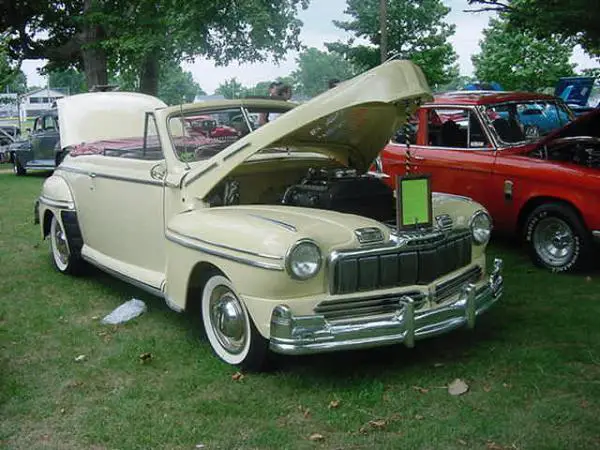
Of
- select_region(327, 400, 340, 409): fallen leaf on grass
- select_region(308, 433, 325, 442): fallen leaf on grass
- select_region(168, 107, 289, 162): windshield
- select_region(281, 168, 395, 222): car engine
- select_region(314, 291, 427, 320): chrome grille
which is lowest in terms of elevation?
select_region(308, 433, 325, 442): fallen leaf on grass

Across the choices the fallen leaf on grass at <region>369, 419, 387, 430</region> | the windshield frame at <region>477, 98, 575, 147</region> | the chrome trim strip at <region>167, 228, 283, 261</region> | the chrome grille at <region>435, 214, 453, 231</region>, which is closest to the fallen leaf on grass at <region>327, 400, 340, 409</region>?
the fallen leaf on grass at <region>369, 419, 387, 430</region>

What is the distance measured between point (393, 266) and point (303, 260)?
57 cm

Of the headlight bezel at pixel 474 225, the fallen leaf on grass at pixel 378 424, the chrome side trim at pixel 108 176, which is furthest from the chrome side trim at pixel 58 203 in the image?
the fallen leaf on grass at pixel 378 424

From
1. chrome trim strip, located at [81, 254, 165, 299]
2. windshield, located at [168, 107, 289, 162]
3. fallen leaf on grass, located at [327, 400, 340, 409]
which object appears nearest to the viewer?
fallen leaf on grass, located at [327, 400, 340, 409]

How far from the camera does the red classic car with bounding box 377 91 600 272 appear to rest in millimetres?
6414

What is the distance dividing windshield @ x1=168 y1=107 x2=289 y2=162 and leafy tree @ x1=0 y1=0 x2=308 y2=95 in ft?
48.6

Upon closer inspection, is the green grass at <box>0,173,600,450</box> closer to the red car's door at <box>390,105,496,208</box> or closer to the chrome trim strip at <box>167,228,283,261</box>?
the chrome trim strip at <box>167,228,283,261</box>

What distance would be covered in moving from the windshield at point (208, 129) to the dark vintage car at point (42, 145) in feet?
38.8

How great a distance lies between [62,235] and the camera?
6.91 meters

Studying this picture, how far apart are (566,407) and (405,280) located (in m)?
1.11

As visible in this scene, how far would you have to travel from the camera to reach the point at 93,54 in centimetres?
2127

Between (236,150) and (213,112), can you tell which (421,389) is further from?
(213,112)

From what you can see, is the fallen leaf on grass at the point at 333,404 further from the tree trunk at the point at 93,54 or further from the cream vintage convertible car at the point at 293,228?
the tree trunk at the point at 93,54

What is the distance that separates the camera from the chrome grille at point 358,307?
4039mm
